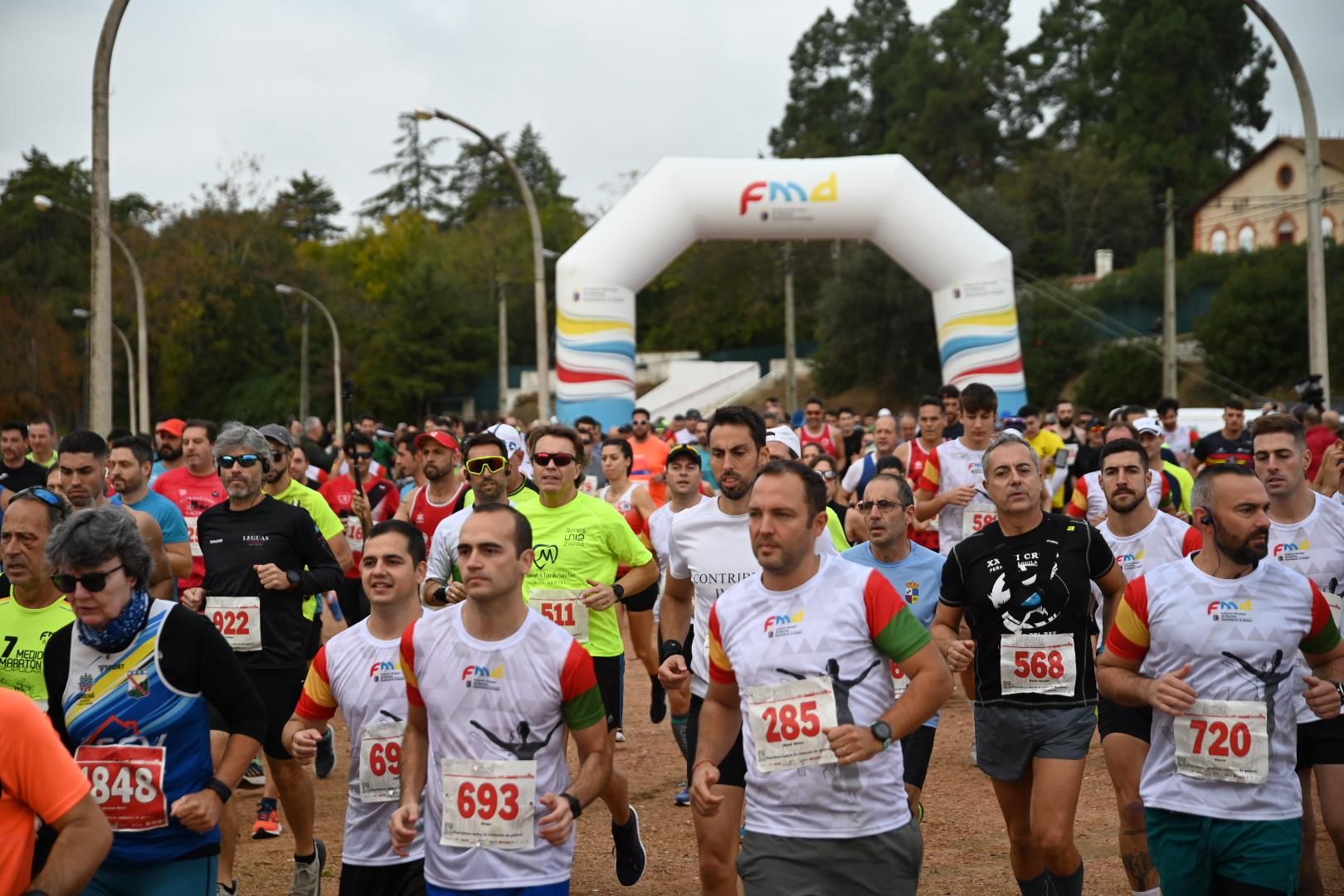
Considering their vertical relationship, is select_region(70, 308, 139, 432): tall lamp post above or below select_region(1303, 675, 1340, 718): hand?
above

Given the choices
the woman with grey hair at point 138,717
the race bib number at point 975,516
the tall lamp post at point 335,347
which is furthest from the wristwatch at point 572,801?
the tall lamp post at point 335,347

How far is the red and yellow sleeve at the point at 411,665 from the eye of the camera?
4.47 meters

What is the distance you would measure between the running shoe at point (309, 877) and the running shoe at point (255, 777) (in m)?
2.76

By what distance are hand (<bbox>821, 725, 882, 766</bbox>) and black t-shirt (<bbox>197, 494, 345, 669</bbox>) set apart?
3788mm

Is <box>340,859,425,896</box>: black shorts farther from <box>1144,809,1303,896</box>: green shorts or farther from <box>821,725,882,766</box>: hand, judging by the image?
<box>1144,809,1303,896</box>: green shorts

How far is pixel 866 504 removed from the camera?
22.0 ft

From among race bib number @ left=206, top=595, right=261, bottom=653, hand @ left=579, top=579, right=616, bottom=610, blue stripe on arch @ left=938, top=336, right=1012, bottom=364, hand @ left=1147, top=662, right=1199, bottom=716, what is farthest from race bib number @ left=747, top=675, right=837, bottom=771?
blue stripe on arch @ left=938, top=336, right=1012, bottom=364

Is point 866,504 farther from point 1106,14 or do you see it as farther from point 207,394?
point 1106,14

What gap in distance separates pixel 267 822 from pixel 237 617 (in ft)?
4.55

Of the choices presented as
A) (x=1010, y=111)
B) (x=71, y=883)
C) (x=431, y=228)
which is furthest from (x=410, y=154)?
(x=71, y=883)

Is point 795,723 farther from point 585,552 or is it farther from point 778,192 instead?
point 778,192

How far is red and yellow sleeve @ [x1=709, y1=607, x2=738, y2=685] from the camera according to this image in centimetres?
A: 449

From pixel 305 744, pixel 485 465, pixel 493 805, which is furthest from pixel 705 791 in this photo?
pixel 485 465

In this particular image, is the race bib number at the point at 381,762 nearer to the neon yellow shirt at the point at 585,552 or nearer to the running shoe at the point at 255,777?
the neon yellow shirt at the point at 585,552
